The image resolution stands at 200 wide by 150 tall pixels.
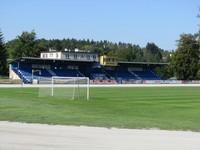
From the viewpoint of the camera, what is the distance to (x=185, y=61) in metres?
133

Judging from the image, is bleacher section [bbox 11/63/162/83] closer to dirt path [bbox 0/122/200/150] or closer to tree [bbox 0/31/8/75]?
tree [bbox 0/31/8/75]

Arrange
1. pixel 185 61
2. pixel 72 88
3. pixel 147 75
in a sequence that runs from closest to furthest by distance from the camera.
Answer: pixel 72 88 < pixel 147 75 < pixel 185 61

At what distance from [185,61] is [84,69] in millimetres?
32969

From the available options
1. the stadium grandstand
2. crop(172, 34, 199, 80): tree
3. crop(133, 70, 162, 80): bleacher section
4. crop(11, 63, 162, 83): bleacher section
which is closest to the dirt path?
the stadium grandstand

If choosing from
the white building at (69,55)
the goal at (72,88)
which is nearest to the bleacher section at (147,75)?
the white building at (69,55)

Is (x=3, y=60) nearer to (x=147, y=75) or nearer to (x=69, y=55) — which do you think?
(x=147, y=75)

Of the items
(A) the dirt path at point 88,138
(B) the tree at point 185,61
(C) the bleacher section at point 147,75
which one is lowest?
(A) the dirt path at point 88,138

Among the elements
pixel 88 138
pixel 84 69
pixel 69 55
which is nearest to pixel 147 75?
pixel 84 69

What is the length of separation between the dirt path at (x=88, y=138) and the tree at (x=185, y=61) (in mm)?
120281

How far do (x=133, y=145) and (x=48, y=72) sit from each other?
103125mm

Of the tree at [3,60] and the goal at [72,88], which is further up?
the tree at [3,60]

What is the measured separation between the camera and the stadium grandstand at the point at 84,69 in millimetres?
107500

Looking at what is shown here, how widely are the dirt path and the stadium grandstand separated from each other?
3258 inches

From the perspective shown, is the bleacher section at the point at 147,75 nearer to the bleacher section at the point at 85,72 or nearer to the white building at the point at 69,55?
the bleacher section at the point at 85,72
